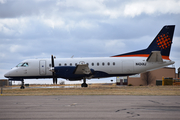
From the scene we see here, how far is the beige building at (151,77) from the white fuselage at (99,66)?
100 ft

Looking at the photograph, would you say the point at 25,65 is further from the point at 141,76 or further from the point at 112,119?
the point at 141,76

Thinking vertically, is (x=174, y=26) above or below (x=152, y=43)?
above

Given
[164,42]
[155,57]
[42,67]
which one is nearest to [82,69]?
[42,67]

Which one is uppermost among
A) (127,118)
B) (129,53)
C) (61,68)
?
(129,53)

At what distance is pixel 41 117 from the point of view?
917 centimetres

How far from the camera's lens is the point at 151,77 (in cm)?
6469

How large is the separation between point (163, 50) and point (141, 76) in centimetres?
3486

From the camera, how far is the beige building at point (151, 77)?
60.9m

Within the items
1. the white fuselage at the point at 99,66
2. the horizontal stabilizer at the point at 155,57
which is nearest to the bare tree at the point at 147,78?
the white fuselage at the point at 99,66

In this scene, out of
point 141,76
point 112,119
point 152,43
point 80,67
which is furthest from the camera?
point 141,76

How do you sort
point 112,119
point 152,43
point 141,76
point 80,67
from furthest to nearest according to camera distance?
point 141,76 → point 152,43 → point 80,67 → point 112,119

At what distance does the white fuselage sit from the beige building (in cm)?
3063

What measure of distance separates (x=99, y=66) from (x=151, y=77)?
36.4 metres

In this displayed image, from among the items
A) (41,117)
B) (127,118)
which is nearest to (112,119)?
(127,118)
